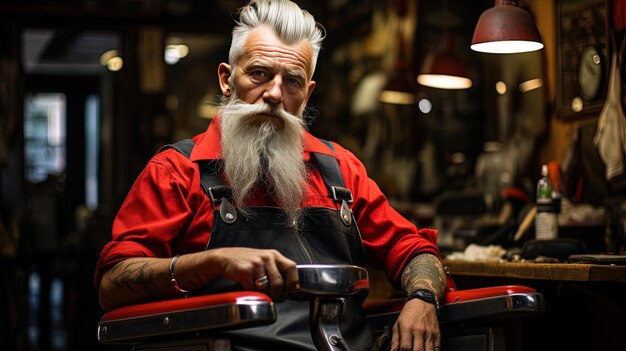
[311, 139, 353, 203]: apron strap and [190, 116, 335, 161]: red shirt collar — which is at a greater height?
[190, 116, 335, 161]: red shirt collar

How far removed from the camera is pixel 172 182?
105 inches

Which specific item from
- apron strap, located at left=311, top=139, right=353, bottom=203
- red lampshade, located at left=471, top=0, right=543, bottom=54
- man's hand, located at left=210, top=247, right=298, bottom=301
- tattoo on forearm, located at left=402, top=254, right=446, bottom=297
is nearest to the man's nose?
apron strap, located at left=311, top=139, right=353, bottom=203

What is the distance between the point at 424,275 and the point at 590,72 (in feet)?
7.91

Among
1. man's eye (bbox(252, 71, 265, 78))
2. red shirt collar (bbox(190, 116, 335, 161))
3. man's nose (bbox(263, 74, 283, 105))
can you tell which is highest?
man's eye (bbox(252, 71, 265, 78))

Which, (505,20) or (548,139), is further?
(548,139)

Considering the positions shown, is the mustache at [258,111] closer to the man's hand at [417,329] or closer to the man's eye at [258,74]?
the man's eye at [258,74]

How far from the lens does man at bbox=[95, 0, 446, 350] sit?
2.52 m

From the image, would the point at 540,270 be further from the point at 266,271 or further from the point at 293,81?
the point at 266,271

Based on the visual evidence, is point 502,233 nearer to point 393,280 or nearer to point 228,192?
point 393,280

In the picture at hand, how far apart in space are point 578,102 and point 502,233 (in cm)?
102

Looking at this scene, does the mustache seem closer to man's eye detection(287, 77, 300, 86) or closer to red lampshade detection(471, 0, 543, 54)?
man's eye detection(287, 77, 300, 86)

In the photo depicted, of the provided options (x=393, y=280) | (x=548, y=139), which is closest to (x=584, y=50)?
(x=548, y=139)

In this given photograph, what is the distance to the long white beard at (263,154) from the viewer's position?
2.76 m

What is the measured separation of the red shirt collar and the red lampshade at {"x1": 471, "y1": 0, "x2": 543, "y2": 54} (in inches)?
47.2
